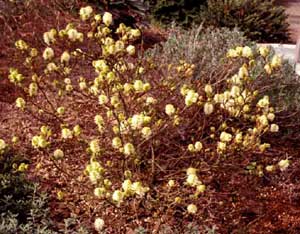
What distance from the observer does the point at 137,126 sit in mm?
2969

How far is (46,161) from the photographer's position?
417 centimetres

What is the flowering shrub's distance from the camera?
3.06 m

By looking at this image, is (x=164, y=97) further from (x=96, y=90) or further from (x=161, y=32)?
(x=161, y=32)

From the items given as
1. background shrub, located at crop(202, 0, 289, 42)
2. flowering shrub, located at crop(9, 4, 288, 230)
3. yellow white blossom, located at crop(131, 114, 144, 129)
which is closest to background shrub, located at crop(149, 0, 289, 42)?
background shrub, located at crop(202, 0, 289, 42)

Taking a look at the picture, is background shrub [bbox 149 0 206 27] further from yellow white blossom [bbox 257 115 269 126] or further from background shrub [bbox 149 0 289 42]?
yellow white blossom [bbox 257 115 269 126]

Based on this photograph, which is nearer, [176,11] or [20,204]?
[20,204]

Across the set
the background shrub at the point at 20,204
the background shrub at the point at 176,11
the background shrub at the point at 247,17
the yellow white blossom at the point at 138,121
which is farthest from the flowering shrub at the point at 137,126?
the background shrub at the point at 176,11

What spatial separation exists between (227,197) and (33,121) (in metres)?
1.81

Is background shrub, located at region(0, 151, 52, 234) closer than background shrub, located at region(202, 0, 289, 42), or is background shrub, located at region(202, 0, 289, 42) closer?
background shrub, located at region(0, 151, 52, 234)

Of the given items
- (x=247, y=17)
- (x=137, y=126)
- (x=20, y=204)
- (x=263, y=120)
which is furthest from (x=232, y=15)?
(x=137, y=126)

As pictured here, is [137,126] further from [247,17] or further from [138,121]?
[247,17]

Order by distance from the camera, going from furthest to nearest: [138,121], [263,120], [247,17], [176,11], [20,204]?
[176,11], [247,17], [20,204], [263,120], [138,121]

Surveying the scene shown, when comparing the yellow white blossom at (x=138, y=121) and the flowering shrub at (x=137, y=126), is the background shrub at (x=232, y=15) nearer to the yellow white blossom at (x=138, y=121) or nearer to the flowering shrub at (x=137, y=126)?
the flowering shrub at (x=137, y=126)

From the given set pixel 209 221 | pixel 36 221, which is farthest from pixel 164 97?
pixel 36 221
